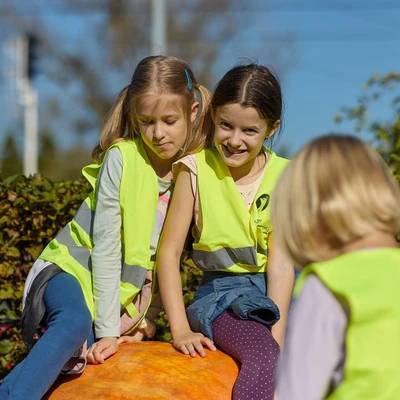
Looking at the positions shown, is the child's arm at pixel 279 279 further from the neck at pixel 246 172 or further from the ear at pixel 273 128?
the ear at pixel 273 128

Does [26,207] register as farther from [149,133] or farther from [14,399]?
[14,399]

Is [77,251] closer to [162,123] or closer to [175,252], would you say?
[175,252]

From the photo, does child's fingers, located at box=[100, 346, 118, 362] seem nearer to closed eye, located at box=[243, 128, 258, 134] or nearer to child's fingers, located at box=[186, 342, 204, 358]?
child's fingers, located at box=[186, 342, 204, 358]

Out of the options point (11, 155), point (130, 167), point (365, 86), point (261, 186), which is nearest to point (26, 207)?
point (130, 167)

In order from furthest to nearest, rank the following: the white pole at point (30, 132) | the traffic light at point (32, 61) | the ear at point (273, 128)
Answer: the white pole at point (30, 132)
the traffic light at point (32, 61)
the ear at point (273, 128)

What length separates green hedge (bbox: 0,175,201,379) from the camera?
Answer: 486 centimetres

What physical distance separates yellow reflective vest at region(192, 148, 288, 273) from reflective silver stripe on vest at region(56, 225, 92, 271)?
52 cm

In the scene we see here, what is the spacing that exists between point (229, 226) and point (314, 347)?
1721 mm

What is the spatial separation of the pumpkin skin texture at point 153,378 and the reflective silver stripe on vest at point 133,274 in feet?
1.12

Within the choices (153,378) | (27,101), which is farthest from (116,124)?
(27,101)

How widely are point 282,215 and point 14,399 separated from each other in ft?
5.41

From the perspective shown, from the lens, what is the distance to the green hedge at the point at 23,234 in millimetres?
4855

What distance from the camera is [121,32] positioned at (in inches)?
1266

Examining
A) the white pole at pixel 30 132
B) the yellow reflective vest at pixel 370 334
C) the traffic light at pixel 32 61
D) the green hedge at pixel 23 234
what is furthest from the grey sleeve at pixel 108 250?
the white pole at pixel 30 132
